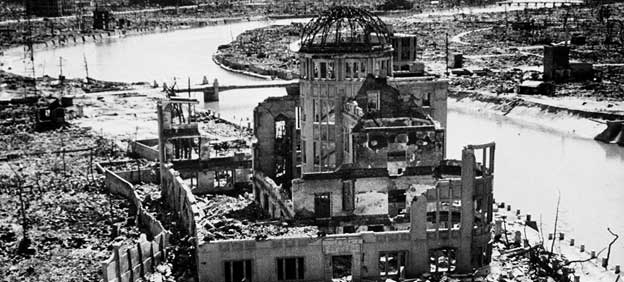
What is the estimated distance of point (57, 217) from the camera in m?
41.2

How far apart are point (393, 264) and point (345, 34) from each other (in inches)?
564

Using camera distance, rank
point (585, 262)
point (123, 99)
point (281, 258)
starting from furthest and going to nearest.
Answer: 1. point (123, 99)
2. point (585, 262)
3. point (281, 258)

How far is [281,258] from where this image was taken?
2997 centimetres

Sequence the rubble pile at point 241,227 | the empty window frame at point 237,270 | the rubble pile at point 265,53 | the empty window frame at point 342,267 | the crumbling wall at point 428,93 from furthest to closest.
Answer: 1. the rubble pile at point 265,53
2. the crumbling wall at point 428,93
3. the rubble pile at point 241,227
4. the empty window frame at point 342,267
5. the empty window frame at point 237,270

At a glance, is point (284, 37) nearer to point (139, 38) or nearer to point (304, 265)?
point (139, 38)

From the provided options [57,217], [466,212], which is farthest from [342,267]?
[57,217]

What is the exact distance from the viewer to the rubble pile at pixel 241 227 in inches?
1237

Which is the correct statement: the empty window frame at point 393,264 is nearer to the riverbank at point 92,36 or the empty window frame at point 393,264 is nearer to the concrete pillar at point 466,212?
the concrete pillar at point 466,212

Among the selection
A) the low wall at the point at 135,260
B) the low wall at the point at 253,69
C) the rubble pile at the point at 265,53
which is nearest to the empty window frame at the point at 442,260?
the low wall at the point at 135,260

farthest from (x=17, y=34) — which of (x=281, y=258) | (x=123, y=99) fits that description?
(x=281, y=258)

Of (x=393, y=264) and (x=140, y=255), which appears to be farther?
(x=393, y=264)

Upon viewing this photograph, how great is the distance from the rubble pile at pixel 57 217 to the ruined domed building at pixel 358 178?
6.96 m

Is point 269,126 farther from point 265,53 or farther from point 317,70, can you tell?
point 265,53

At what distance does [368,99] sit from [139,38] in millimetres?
136126
